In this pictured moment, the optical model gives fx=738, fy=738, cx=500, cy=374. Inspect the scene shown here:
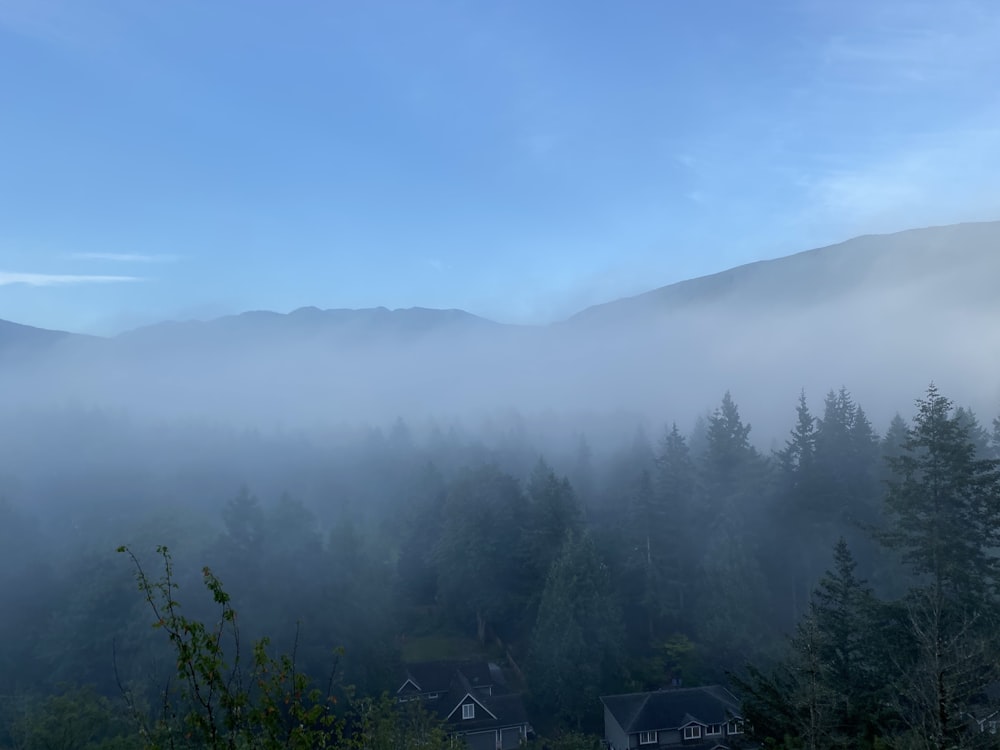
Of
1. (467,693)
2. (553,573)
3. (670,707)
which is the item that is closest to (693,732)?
(670,707)

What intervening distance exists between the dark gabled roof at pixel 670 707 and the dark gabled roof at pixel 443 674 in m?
5.51

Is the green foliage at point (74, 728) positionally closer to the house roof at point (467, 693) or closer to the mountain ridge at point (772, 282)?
the house roof at point (467, 693)

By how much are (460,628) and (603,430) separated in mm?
40390

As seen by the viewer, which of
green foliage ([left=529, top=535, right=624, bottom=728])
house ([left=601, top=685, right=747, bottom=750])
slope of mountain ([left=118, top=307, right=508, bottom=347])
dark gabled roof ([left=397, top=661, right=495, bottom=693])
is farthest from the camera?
slope of mountain ([left=118, top=307, right=508, bottom=347])

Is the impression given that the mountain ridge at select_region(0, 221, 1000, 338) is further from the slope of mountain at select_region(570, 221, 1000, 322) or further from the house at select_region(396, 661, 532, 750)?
the house at select_region(396, 661, 532, 750)

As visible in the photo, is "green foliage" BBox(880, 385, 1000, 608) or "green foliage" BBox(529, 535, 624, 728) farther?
"green foliage" BBox(529, 535, 624, 728)

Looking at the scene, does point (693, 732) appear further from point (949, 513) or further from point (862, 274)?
point (862, 274)

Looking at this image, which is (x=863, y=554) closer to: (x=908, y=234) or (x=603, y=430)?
(x=603, y=430)

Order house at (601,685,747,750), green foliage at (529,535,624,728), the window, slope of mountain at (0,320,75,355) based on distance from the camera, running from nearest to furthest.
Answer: house at (601,685,747,750)
the window
green foliage at (529,535,624,728)
slope of mountain at (0,320,75,355)

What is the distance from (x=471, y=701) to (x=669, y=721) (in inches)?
302

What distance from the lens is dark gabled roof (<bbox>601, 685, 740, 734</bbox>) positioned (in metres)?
28.2

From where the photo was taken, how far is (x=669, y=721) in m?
28.4

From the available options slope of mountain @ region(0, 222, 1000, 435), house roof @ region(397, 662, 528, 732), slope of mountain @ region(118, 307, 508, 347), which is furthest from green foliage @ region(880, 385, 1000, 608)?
slope of mountain @ region(118, 307, 508, 347)

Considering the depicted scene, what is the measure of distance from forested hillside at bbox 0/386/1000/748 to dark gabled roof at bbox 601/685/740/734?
1.34m
